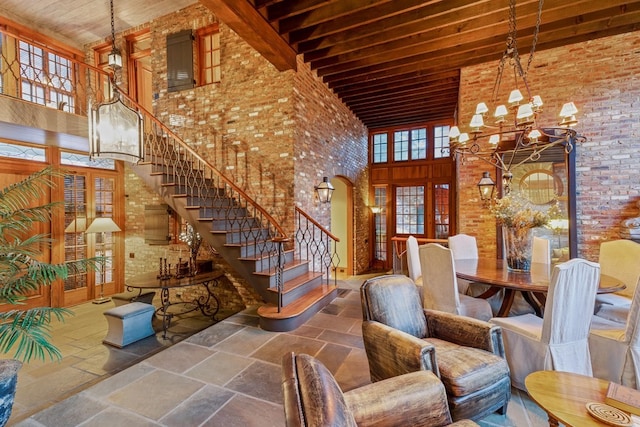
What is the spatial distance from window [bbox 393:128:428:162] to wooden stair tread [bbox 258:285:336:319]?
16.4 ft

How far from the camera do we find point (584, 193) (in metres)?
4.22

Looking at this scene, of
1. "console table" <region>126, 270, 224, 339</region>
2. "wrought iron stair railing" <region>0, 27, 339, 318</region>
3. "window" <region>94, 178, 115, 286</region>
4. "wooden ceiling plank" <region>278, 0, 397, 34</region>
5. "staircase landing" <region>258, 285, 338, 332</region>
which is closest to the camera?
"staircase landing" <region>258, 285, 338, 332</region>

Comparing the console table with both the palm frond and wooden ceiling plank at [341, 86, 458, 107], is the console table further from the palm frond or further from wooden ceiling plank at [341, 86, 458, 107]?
wooden ceiling plank at [341, 86, 458, 107]

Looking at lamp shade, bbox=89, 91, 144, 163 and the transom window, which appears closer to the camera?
lamp shade, bbox=89, 91, 144, 163

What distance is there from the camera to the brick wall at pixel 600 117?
4.02 m

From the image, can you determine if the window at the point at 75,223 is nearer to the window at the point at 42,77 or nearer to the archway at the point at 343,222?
the window at the point at 42,77

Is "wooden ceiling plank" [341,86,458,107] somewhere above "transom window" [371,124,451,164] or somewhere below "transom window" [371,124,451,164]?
above

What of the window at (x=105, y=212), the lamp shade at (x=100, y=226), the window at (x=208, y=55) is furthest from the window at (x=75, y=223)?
the window at (x=208, y=55)

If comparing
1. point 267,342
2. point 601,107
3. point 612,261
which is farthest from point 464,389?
point 601,107

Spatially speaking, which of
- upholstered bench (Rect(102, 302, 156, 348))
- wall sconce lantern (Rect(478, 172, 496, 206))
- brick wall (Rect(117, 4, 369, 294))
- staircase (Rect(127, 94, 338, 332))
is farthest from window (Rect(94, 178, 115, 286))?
wall sconce lantern (Rect(478, 172, 496, 206))

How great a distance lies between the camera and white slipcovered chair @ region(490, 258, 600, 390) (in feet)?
6.39

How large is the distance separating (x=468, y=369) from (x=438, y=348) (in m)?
0.30

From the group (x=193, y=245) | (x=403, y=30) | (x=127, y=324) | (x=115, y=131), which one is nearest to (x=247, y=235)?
(x=193, y=245)

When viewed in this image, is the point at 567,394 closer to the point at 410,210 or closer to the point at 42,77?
the point at 410,210
